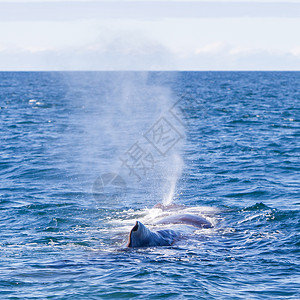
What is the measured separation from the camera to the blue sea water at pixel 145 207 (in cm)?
1246

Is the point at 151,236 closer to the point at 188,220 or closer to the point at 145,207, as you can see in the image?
the point at 188,220

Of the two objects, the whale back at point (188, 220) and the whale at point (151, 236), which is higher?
the whale at point (151, 236)

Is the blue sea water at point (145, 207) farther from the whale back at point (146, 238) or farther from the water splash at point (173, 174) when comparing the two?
the whale back at point (146, 238)

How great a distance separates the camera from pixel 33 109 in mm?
66438

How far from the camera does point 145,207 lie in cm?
2177

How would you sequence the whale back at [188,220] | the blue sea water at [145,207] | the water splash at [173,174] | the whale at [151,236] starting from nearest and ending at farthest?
the blue sea water at [145,207] → the whale at [151,236] → the whale back at [188,220] → the water splash at [173,174]

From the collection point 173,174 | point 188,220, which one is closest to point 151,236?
point 188,220

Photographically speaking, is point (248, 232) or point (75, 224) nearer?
point (248, 232)

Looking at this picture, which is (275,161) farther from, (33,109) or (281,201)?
(33,109)

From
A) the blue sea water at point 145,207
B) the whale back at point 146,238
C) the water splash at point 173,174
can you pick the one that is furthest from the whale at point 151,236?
the water splash at point 173,174

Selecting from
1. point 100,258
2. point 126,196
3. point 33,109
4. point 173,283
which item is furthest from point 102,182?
point 33,109

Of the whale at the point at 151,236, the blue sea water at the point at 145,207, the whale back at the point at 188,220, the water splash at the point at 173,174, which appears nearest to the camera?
the blue sea water at the point at 145,207

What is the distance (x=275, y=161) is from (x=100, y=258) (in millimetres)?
19460

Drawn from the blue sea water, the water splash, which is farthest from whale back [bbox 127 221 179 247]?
the water splash
